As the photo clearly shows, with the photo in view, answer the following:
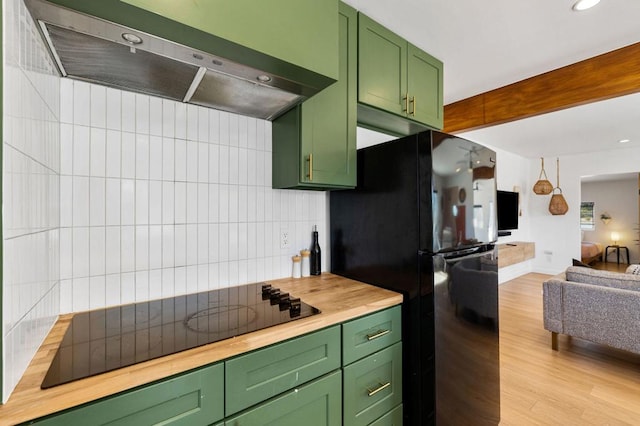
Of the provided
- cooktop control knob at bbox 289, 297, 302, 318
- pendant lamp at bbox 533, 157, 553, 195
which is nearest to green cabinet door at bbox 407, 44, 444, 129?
cooktop control knob at bbox 289, 297, 302, 318

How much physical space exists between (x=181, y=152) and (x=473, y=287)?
1.69 metres

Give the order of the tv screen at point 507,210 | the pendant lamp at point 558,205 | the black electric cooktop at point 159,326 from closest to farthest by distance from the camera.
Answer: the black electric cooktop at point 159,326, the tv screen at point 507,210, the pendant lamp at point 558,205

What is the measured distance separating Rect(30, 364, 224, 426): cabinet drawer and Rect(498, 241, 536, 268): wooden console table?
4887mm

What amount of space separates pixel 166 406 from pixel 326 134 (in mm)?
1270

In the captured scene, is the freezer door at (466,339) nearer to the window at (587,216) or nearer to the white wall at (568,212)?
the white wall at (568,212)

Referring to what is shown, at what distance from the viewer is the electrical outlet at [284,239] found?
175 centimetres

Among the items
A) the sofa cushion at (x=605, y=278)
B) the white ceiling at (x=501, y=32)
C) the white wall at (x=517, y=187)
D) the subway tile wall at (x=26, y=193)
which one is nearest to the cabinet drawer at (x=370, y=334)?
the subway tile wall at (x=26, y=193)

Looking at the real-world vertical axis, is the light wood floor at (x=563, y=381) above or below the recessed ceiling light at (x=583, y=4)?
below

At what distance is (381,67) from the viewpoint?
1.70 metres

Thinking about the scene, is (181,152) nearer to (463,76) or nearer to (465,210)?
(465,210)

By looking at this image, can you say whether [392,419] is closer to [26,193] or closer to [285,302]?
[285,302]

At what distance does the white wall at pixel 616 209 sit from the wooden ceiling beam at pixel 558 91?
778 centimetres

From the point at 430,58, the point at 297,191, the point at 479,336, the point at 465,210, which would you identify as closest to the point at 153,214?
the point at 297,191

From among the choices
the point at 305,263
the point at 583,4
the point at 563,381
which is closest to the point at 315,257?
the point at 305,263
